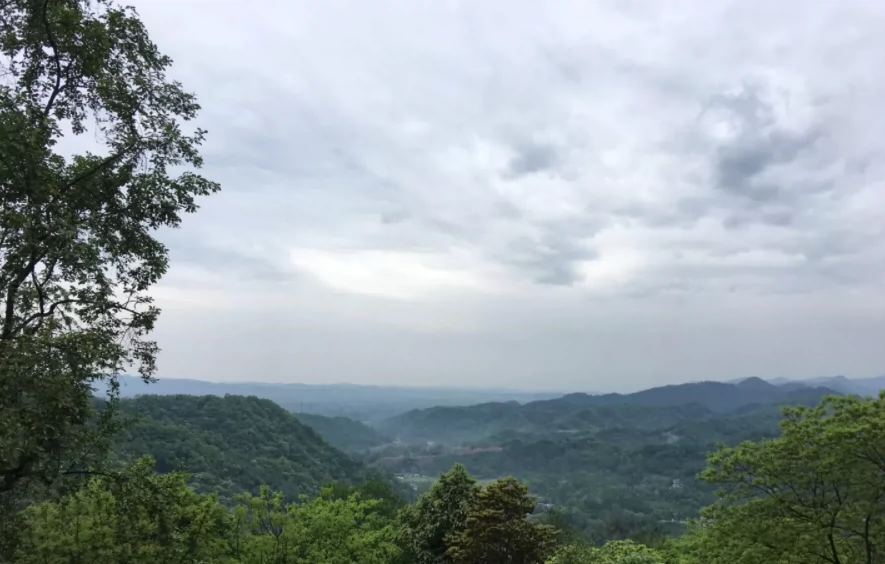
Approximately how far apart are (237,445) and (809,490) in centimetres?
11107

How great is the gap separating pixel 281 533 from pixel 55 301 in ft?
35.8

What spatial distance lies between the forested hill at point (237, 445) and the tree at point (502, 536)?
59867 millimetres

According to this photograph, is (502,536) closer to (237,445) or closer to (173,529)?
(173,529)

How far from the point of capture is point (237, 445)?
10881cm

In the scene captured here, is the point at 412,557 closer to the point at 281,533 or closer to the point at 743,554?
the point at 281,533

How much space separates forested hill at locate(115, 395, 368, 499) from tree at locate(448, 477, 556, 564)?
5987 centimetres

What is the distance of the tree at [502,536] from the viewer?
20906 mm

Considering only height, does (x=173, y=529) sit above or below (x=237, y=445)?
above

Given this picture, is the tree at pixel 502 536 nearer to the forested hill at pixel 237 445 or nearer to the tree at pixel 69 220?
the tree at pixel 69 220

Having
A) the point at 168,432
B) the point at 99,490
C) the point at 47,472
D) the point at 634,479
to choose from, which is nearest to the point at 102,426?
the point at 47,472

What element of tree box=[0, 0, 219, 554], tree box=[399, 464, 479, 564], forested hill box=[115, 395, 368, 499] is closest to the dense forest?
tree box=[0, 0, 219, 554]

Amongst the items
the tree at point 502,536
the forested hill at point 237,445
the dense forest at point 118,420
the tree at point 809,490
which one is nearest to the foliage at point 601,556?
the dense forest at point 118,420

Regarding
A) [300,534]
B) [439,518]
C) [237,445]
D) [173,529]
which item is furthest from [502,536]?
[237,445]

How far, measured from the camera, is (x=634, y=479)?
189 metres
